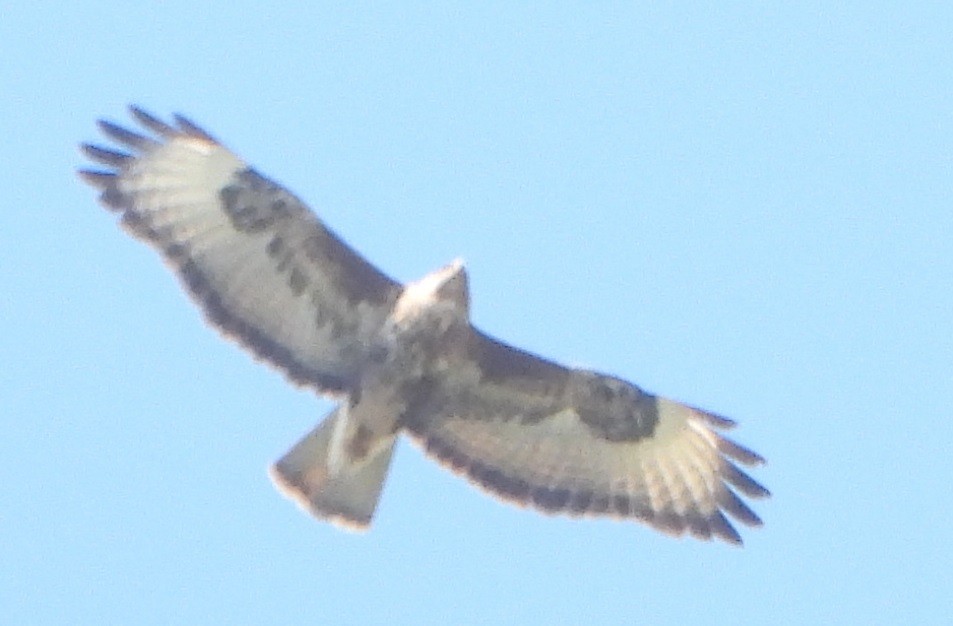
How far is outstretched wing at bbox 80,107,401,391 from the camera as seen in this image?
486 inches

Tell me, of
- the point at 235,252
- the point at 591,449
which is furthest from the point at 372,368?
the point at 591,449

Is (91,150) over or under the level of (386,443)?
over

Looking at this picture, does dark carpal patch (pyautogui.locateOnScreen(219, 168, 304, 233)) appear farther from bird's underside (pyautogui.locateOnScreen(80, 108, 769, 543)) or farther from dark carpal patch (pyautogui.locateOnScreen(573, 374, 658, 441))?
dark carpal patch (pyautogui.locateOnScreen(573, 374, 658, 441))

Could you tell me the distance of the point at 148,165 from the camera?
12.5 m

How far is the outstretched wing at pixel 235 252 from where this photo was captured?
12.4 meters

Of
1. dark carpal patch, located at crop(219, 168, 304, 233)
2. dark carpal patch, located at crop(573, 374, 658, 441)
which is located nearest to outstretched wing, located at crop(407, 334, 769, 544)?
dark carpal patch, located at crop(573, 374, 658, 441)

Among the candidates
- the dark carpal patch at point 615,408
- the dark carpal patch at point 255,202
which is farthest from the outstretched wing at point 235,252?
the dark carpal patch at point 615,408

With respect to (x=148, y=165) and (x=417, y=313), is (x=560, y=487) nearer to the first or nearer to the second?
(x=417, y=313)

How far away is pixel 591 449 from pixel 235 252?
2.23 meters

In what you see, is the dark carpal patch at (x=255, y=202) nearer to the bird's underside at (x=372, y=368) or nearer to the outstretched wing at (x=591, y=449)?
the bird's underside at (x=372, y=368)

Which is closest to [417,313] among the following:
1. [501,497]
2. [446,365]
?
[446,365]

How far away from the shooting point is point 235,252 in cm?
1243

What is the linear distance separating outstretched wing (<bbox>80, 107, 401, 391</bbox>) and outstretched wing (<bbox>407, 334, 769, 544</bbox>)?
65 cm

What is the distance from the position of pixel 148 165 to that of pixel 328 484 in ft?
6.42
